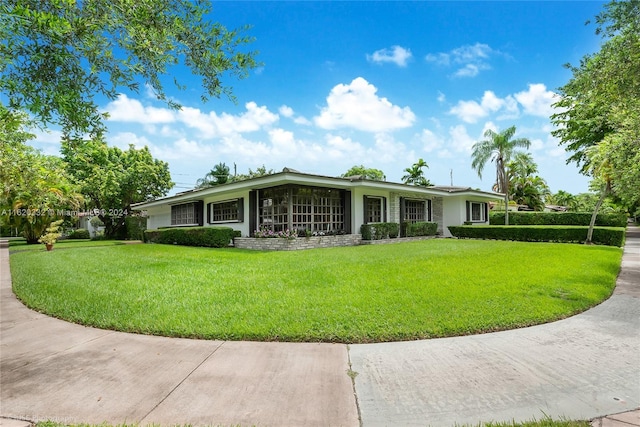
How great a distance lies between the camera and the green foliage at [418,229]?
61.4 feet

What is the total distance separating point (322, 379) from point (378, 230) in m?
14.0

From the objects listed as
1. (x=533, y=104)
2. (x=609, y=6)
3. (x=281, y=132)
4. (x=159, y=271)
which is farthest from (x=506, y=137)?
(x=159, y=271)

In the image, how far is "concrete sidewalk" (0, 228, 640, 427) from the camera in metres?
2.41

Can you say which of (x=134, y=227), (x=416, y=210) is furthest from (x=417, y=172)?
(x=134, y=227)

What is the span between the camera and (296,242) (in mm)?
13828

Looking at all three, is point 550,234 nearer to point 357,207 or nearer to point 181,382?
point 357,207

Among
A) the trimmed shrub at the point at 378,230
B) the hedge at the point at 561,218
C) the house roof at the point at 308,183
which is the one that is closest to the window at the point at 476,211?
the house roof at the point at 308,183

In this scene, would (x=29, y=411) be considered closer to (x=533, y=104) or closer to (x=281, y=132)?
(x=533, y=104)

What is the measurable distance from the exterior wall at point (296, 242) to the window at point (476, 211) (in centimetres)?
1042

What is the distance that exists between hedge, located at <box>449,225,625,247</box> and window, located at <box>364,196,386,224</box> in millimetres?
5700

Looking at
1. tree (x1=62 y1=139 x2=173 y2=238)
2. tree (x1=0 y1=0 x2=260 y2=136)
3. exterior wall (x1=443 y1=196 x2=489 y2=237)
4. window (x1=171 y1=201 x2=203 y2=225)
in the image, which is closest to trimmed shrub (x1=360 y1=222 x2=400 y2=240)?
exterior wall (x1=443 y1=196 x2=489 y2=237)

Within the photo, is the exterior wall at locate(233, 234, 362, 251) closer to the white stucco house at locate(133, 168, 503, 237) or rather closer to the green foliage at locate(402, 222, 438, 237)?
the white stucco house at locate(133, 168, 503, 237)

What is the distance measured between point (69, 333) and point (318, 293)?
358 cm

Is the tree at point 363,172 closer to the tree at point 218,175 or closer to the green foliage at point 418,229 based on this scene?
the tree at point 218,175
